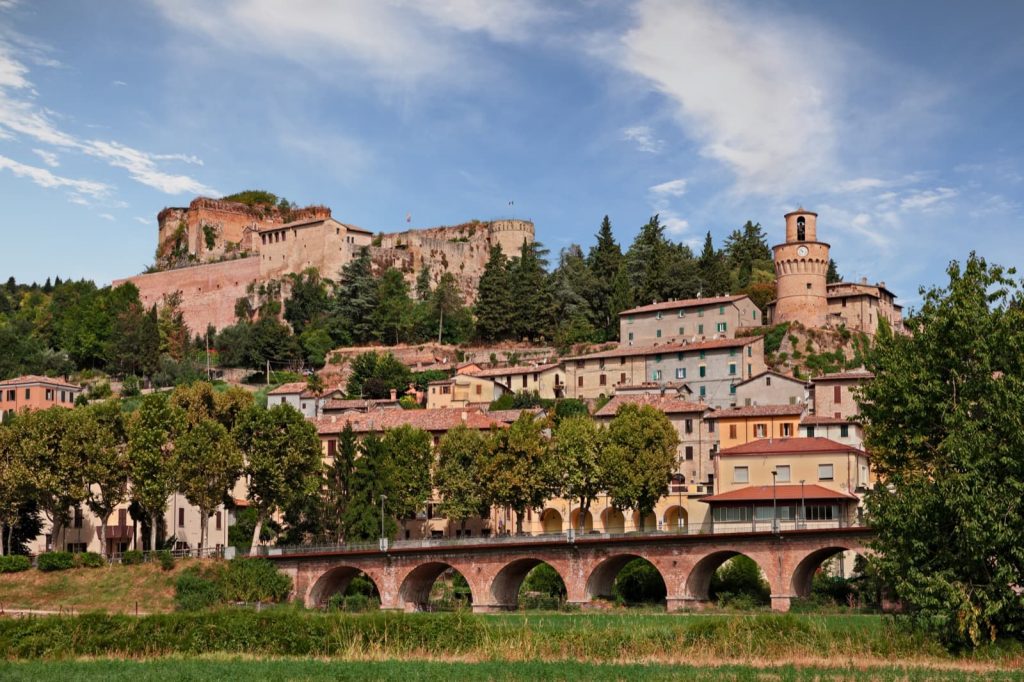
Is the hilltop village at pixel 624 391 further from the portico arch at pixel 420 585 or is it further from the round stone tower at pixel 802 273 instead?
the portico arch at pixel 420 585

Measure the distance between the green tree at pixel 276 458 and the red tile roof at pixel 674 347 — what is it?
29.8m

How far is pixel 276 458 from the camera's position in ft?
230

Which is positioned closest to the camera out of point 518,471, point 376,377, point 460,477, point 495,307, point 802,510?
point 802,510

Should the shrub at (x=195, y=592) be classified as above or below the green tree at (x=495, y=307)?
below

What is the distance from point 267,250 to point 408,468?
66119 millimetres

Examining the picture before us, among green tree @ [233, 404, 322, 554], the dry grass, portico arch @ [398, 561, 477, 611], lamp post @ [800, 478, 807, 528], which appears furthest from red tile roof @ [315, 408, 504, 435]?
lamp post @ [800, 478, 807, 528]

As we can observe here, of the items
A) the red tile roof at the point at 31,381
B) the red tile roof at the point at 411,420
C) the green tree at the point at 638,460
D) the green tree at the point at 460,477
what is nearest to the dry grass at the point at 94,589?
the green tree at the point at 460,477

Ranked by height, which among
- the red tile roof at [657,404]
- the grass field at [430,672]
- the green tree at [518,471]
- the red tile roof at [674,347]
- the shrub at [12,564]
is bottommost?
the grass field at [430,672]

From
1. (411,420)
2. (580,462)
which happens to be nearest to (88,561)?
(411,420)

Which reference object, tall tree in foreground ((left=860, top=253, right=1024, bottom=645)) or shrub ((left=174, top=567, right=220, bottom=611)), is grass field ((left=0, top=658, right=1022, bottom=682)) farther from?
shrub ((left=174, top=567, right=220, bottom=611))

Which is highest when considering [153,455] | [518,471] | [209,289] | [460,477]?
[209,289]

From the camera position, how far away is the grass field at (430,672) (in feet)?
116

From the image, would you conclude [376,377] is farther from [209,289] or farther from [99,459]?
[209,289]

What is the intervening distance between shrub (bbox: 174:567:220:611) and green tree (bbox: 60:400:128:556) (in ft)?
22.0
